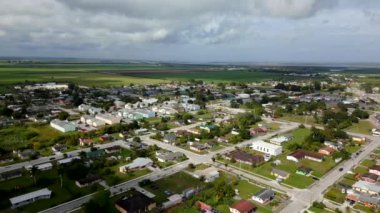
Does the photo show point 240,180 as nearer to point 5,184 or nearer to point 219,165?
point 219,165

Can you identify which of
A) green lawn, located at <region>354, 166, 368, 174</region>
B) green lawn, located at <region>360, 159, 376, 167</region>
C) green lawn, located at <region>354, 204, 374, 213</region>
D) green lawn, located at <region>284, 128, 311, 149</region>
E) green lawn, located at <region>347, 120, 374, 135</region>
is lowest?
green lawn, located at <region>284, 128, 311, 149</region>

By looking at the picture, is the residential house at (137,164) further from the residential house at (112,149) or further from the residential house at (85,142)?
the residential house at (85,142)

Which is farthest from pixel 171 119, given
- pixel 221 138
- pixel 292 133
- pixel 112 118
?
pixel 292 133

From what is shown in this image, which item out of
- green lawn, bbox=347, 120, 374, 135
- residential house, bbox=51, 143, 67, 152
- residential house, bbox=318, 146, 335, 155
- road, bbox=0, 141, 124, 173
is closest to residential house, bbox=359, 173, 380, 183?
residential house, bbox=318, 146, 335, 155

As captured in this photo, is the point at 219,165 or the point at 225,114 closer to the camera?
the point at 219,165

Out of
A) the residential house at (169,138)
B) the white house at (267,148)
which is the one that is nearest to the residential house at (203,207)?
the white house at (267,148)

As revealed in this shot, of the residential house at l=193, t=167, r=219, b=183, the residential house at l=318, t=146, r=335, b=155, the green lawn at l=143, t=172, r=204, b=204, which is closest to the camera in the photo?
the green lawn at l=143, t=172, r=204, b=204

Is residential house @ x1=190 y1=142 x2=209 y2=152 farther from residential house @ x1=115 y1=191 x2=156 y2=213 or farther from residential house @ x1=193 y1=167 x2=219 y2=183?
residential house @ x1=115 y1=191 x2=156 y2=213

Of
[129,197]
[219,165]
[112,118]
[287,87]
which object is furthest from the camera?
[287,87]

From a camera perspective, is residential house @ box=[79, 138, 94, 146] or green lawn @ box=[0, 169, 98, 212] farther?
residential house @ box=[79, 138, 94, 146]
